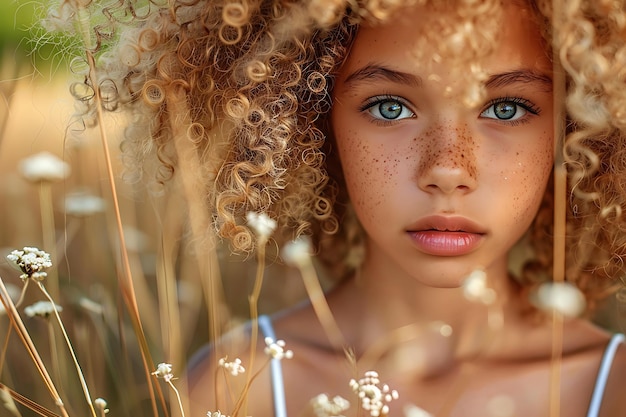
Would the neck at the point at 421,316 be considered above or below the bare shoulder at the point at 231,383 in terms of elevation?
above

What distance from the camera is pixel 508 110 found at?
4.55ft

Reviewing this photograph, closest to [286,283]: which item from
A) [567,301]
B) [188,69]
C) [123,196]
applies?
[123,196]

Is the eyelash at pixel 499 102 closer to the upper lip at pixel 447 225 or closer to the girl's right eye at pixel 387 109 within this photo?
the girl's right eye at pixel 387 109

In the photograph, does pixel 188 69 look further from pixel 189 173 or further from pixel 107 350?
pixel 107 350

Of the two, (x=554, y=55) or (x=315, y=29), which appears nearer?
(x=554, y=55)

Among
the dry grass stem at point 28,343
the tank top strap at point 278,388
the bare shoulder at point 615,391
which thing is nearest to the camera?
the dry grass stem at point 28,343

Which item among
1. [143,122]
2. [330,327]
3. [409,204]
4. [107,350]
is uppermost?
[143,122]

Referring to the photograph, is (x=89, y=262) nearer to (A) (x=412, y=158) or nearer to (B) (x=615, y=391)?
(A) (x=412, y=158)

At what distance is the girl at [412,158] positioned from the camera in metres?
1.29

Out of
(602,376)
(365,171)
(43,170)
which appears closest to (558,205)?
(365,171)

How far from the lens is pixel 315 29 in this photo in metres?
1.43

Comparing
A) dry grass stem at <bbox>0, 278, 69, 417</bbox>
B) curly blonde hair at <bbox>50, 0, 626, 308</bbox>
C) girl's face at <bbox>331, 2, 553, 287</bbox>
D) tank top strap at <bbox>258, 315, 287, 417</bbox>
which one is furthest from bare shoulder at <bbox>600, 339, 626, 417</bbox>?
dry grass stem at <bbox>0, 278, 69, 417</bbox>

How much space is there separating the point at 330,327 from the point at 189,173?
1.43 feet

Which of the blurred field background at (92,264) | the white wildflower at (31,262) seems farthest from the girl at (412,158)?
the white wildflower at (31,262)
